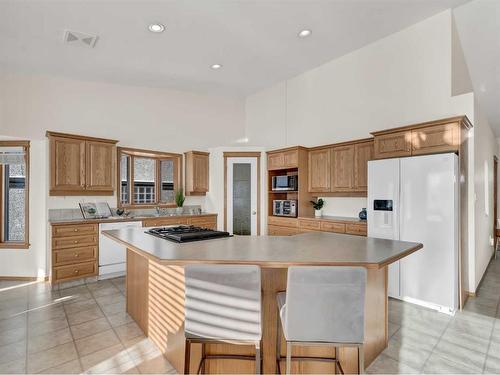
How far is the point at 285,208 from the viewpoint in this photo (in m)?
5.25

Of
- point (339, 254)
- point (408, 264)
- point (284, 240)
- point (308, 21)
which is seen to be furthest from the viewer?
point (308, 21)

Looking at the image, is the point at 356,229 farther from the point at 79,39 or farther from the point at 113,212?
the point at 79,39

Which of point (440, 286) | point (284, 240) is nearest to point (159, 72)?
point (284, 240)

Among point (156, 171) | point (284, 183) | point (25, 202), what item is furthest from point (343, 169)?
point (25, 202)

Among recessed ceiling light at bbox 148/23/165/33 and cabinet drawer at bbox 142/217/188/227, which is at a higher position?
recessed ceiling light at bbox 148/23/165/33

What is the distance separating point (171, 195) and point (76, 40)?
10.1 ft

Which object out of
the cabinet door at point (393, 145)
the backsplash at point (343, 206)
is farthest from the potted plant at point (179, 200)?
the cabinet door at point (393, 145)

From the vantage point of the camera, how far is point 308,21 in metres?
3.59

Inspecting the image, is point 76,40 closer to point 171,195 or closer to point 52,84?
point 52,84

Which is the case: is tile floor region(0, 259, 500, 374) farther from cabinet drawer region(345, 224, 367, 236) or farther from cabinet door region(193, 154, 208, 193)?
cabinet door region(193, 154, 208, 193)

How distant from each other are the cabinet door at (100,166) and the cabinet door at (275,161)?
9.51 ft

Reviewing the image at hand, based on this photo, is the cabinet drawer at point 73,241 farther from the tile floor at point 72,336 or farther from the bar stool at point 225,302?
the bar stool at point 225,302

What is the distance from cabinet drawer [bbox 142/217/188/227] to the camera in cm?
481

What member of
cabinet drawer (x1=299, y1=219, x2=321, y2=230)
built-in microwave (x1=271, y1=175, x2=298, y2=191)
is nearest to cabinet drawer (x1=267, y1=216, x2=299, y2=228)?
cabinet drawer (x1=299, y1=219, x2=321, y2=230)
